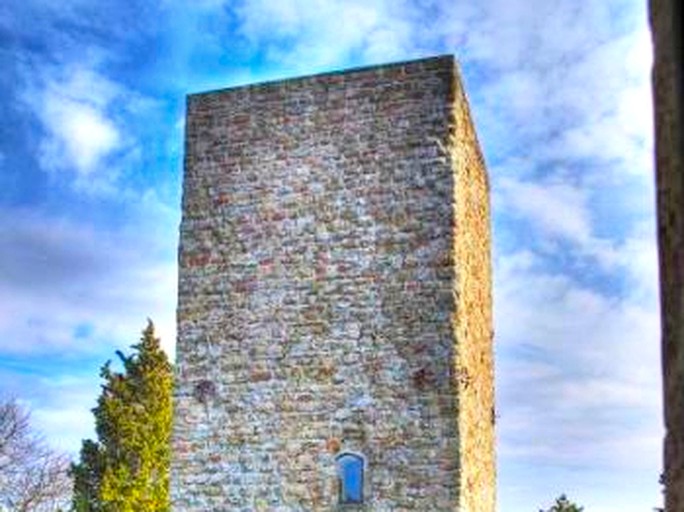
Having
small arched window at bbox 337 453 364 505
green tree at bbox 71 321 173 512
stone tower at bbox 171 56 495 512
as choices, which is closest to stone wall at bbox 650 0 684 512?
stone tower at bbox 171 56 495 512

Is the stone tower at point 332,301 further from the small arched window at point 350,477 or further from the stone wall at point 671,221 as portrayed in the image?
the stone wall at point 671,221

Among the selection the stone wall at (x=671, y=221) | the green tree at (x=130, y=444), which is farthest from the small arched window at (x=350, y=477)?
the green tree at (x=130, y=444)

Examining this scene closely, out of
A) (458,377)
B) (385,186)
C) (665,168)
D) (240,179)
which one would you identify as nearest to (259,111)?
(240,179)

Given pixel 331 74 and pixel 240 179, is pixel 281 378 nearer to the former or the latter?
pixel 240 179

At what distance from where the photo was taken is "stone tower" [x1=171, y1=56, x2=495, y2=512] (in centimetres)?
957

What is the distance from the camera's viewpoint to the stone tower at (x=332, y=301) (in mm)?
9570

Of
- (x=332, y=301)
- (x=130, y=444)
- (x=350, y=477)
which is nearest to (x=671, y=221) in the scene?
(x=350, y=477)

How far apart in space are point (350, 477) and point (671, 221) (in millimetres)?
8314

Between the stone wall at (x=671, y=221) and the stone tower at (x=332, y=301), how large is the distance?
7.96 metres

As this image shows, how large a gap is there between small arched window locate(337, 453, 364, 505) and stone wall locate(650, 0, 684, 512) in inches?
320

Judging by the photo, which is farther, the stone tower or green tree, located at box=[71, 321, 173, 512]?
green tree, located at box=[71, 321, 173, 512]

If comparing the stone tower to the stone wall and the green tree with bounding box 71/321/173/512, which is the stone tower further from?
the green tree with bounding box 71/321/173/512

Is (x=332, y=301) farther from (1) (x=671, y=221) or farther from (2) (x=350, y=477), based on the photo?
(1) (x=671, y=221)

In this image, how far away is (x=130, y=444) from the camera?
23219 millimetres
